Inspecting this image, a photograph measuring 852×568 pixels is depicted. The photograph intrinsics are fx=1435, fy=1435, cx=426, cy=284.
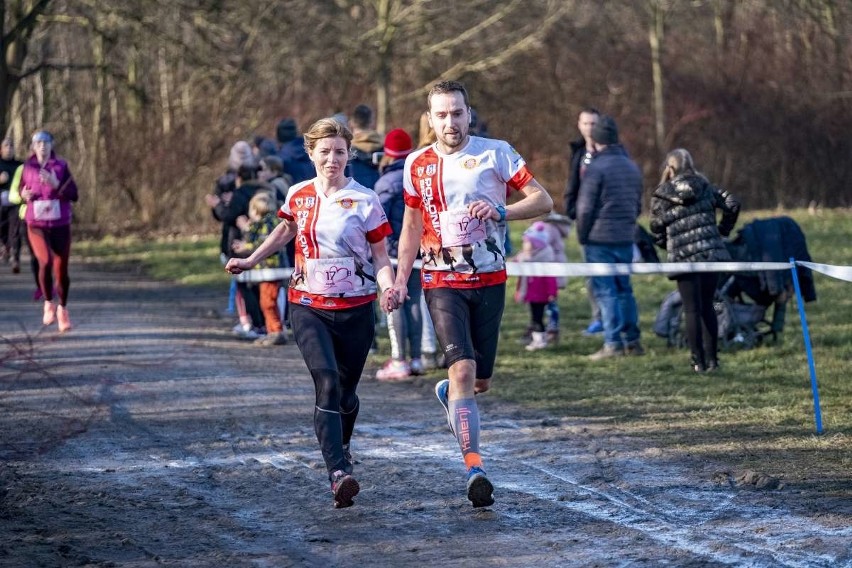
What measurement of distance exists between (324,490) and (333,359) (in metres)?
0.80

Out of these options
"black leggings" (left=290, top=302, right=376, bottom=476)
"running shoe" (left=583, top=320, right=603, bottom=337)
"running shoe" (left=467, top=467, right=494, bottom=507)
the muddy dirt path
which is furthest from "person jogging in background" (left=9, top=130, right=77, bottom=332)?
"running shoe" (left=467, top=467, right=494, bottom=507)

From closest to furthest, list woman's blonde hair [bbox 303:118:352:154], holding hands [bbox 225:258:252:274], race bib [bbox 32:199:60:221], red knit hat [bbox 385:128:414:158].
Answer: woman's blonde hair [bbox 303:118:352:154], holding hands [bbox 225:258:252:274], red knit hat [bbox 385:128:414:158], race bib [bbox 32:199:60:221]

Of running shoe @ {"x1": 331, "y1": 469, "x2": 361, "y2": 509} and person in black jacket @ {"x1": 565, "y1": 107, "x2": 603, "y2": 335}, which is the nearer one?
running shoe @ {"x1": 331, "y1": 469, "x2": 361, "y2": 509}

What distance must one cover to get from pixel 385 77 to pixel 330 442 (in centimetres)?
2777

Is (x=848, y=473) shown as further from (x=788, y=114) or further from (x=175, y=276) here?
(x=788, y=114)

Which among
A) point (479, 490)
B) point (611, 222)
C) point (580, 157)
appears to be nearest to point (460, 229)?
point (479, 490)

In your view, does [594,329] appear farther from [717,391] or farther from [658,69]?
[658,69]

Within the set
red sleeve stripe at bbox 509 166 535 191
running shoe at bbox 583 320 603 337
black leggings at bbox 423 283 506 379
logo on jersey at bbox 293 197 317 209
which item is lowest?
running shoe at bbox 583 320 603 337

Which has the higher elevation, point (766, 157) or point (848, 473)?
point (766, 157)

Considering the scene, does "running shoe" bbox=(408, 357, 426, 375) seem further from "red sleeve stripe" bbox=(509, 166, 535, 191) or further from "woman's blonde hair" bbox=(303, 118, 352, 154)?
"red sleeve stripe" bbox=(509, 166, 535, 191)

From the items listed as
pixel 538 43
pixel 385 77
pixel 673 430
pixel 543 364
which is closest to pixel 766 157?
pixel 538 43

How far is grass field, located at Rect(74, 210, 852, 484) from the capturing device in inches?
323

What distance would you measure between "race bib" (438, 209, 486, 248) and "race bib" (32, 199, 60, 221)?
789 centimetres

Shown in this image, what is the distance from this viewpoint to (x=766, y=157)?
34.1 meters
